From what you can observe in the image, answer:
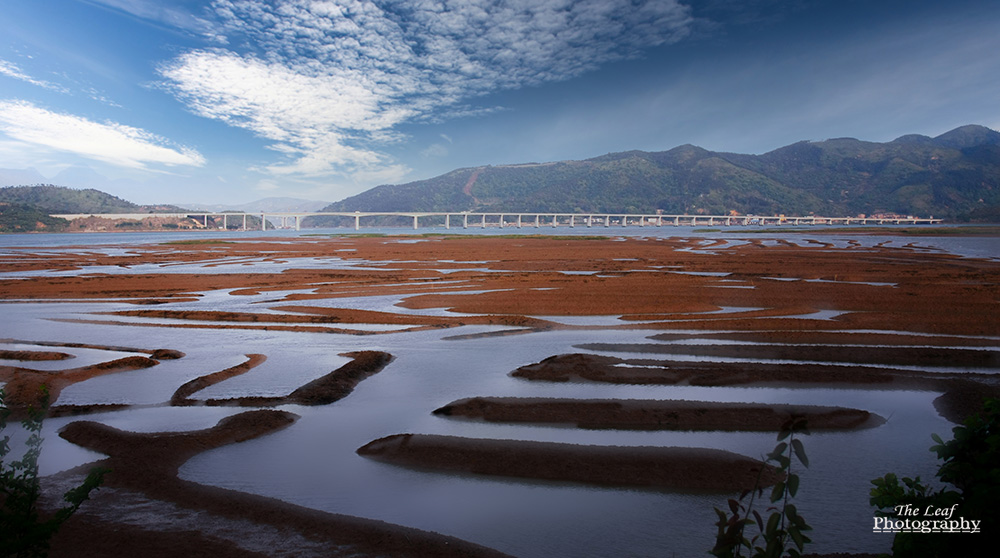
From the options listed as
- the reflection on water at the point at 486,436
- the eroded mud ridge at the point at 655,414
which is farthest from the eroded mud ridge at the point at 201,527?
the eroded mud ridge at the point at 655,414

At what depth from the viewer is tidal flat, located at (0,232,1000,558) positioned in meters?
5.85

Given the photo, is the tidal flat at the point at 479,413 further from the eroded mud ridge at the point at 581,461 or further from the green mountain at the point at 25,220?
the green mountain at the point at 25,220

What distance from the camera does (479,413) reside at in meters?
9.34

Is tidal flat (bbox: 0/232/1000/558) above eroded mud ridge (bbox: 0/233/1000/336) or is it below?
below

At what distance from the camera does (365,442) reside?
828 centimetres

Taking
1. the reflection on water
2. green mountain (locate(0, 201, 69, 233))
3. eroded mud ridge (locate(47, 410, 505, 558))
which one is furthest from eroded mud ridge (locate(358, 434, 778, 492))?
green mountain (locate(0, 201, 69, 233))

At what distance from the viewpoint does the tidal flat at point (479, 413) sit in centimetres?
585

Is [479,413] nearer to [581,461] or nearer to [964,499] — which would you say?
[581,461]

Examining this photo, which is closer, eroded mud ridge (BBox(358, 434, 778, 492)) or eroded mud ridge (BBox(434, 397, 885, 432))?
eroded mud ridge (BBox(358, 434, 778, 492))

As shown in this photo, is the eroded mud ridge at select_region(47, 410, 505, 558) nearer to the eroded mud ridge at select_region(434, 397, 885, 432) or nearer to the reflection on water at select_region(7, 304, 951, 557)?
the reflection on water at select_region(7, 304, 951, 557)

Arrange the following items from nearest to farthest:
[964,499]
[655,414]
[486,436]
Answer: [964,499], [486,436], [655,414]

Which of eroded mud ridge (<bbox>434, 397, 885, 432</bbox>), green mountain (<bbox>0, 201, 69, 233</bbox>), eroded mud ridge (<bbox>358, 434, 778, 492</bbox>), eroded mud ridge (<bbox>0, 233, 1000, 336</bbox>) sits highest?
green mountain (<bbox>0, 201, 69, 233</bbox>)

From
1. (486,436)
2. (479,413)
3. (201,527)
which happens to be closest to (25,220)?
(479,413)

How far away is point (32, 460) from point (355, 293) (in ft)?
71.6
